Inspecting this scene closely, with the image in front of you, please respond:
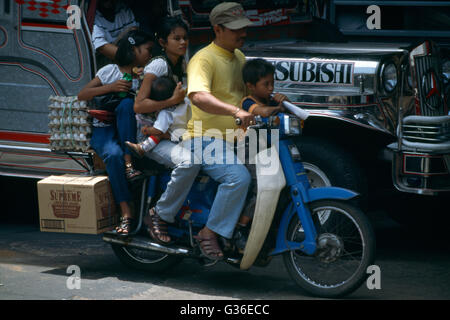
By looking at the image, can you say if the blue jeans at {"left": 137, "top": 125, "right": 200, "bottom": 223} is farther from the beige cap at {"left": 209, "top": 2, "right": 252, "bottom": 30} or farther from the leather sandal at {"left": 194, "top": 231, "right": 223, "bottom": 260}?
the beige cap at {"left": 209, "top": 2, "right": 252, "bottom": 30}

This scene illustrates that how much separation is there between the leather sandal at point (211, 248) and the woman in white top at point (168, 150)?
0.29 meters

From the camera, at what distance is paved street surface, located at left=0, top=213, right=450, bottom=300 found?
194 inches

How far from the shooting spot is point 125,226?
5273 mm

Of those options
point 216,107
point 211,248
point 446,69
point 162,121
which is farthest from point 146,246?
point 446,69

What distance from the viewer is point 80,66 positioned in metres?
6.38

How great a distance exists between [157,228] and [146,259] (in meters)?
0.40

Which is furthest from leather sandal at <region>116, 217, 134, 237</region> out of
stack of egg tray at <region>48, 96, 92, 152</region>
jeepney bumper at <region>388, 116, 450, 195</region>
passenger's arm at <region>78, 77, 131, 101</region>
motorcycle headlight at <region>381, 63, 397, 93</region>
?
motorcycle headlight at <region>381, 63, 397, 93</region>

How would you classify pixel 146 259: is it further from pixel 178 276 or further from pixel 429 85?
pixel 429 85

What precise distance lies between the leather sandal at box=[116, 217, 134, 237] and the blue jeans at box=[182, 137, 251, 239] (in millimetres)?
647

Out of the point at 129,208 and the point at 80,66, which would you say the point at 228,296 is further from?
the point at 80,66

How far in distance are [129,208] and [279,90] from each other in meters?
1.52
